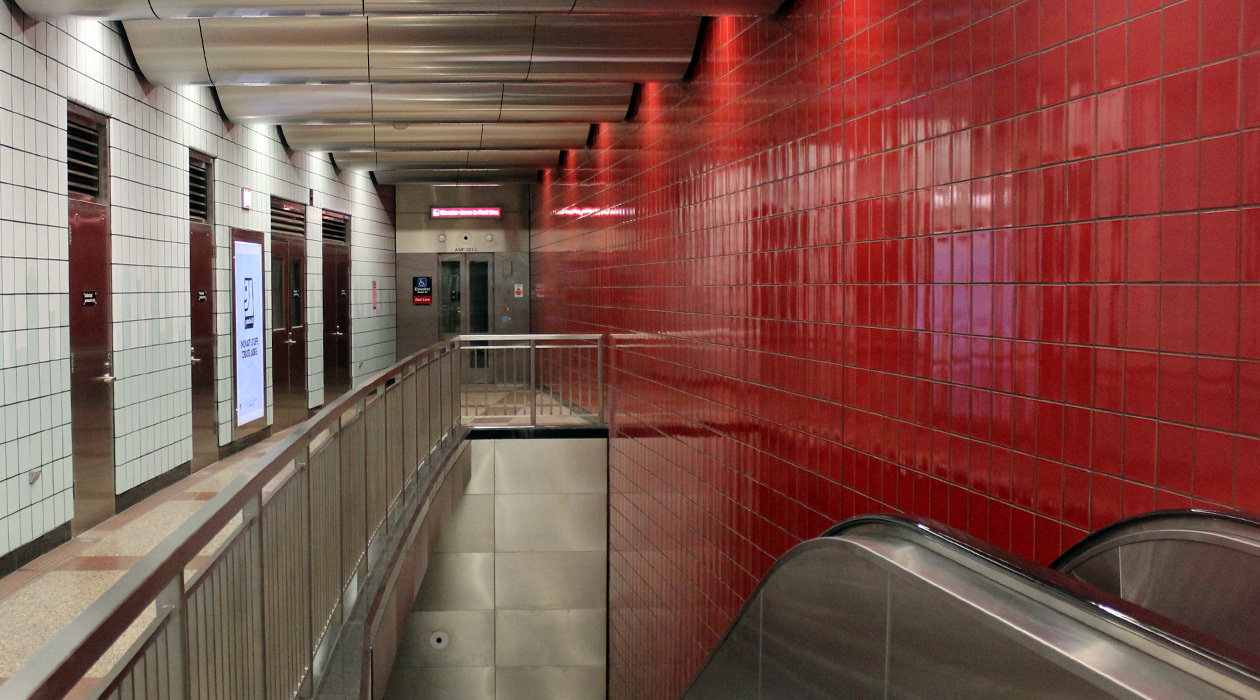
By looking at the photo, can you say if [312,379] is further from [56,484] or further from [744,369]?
[744,369]

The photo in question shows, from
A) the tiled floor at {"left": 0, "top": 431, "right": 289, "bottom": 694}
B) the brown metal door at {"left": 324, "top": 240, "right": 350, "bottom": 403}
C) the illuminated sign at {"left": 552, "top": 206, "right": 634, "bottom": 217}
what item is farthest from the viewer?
the brown metal door at {"left": 324, "top": 240, "right": 350, "bottom": 403}

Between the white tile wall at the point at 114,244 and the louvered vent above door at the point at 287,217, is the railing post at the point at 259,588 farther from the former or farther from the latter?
the louvered vent above door at the point at 287,217

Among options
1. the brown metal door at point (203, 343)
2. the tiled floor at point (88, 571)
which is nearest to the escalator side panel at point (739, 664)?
the tiled floor at point (88, 571)

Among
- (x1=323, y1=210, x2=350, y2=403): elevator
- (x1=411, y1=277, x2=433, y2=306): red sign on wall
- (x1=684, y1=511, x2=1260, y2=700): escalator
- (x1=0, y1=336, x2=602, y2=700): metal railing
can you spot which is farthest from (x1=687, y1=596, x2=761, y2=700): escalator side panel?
→ (x1=411, y1=277, x2=433, y2=306): red sign on wall

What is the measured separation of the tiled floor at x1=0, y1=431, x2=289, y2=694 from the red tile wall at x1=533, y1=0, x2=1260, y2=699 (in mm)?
2764

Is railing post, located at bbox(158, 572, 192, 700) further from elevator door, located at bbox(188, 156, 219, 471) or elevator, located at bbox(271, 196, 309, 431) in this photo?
elevator, located at bbox(271, 196, 309, 431)

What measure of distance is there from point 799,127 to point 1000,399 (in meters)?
2.07

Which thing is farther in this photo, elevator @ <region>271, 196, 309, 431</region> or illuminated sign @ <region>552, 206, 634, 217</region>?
elevator @ <region>271, 196, 309, 431</region>

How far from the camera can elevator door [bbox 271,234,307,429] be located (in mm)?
11070

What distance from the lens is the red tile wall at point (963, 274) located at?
8.15ft

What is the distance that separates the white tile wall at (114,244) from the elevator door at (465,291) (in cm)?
655

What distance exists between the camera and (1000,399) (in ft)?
10.8

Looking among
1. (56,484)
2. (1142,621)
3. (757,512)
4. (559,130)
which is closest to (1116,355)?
(1142,621)

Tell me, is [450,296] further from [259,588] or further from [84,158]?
[259,588]
